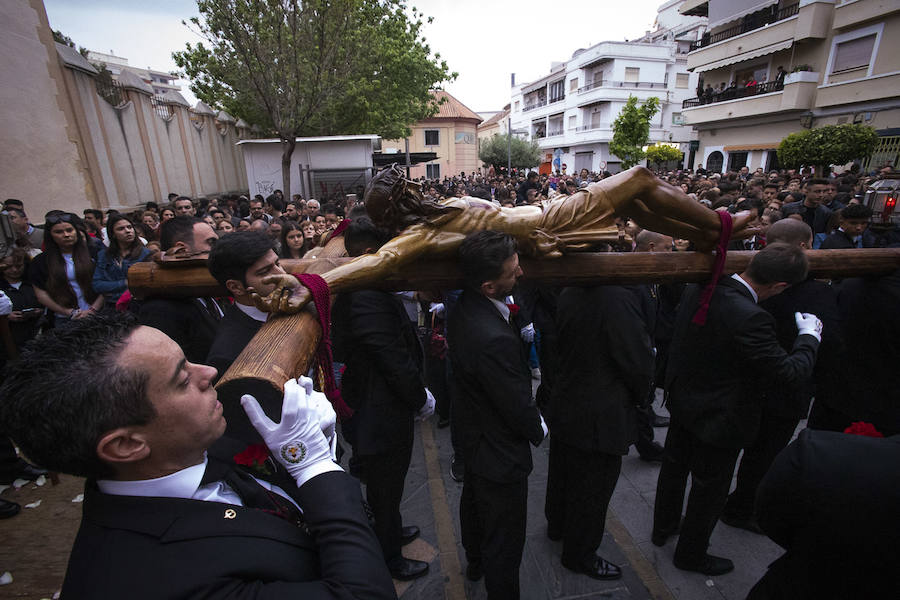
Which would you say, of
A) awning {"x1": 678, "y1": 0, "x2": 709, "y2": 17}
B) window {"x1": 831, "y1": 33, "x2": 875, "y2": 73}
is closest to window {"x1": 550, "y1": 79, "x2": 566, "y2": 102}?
awning {"x1": 678, "y1": 0, "x2": 709, "y2": 17}

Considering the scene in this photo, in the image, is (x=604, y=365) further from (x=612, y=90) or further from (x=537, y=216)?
(x=612, y=90)

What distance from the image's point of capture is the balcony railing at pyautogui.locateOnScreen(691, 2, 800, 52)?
20.4m

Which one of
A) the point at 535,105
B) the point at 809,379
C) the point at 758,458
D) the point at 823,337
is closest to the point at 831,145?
the point at 823,337

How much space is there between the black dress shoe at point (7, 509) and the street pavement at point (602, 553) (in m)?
3.15

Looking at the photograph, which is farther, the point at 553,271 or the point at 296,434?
the point at 553,271

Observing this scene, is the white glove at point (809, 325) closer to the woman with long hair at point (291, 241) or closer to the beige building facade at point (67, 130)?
the woman with long hair at point (291, 241)

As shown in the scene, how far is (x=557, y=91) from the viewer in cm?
4334

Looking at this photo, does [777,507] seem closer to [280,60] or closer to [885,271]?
[885,271]

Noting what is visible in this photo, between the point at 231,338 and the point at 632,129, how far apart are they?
24859 mm

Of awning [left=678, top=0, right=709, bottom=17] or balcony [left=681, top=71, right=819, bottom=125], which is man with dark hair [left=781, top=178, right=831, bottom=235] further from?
awning [left=678, top=0, right=709, bottom=17]

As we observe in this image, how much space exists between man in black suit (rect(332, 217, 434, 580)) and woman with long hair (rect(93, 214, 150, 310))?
121 inches

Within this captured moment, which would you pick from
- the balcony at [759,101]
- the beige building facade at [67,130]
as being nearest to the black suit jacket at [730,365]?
the beige building facade at [67,130]

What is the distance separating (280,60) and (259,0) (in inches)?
57.2

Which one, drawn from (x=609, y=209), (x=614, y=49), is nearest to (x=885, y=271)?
(x=609, y=209)
